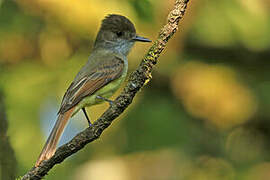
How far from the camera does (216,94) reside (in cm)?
593

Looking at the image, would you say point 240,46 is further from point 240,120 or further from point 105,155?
point 105,155

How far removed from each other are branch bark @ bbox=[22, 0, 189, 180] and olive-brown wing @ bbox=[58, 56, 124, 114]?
3.95ft

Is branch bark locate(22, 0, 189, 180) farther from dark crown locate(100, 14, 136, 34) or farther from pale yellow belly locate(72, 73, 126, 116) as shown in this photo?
dark crown locate(100, 14, 136, 34)

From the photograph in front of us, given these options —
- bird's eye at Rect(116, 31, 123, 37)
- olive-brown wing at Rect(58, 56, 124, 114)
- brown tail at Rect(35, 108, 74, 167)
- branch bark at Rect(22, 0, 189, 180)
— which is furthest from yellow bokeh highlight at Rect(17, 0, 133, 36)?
branch bark at Rect(22, 0, 189, 180)

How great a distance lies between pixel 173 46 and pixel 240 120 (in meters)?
1.23

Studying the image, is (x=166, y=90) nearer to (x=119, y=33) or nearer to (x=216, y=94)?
→ (x=216, y=94)

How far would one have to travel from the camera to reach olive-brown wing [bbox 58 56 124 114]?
153 inches

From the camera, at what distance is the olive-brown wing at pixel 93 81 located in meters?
3.89

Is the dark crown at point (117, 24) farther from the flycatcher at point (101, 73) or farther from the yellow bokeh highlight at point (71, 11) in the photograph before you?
the yellow bokeh highlight at point (71, 11)

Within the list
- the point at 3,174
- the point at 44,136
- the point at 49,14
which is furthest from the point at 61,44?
the point at 3,174

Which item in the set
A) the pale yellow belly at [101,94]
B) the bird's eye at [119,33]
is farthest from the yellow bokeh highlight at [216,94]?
the pale yellow belly at [101,94]

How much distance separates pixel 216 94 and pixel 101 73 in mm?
2014

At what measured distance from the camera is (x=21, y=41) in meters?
5.26

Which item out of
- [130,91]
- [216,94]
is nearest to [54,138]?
[130,91]
